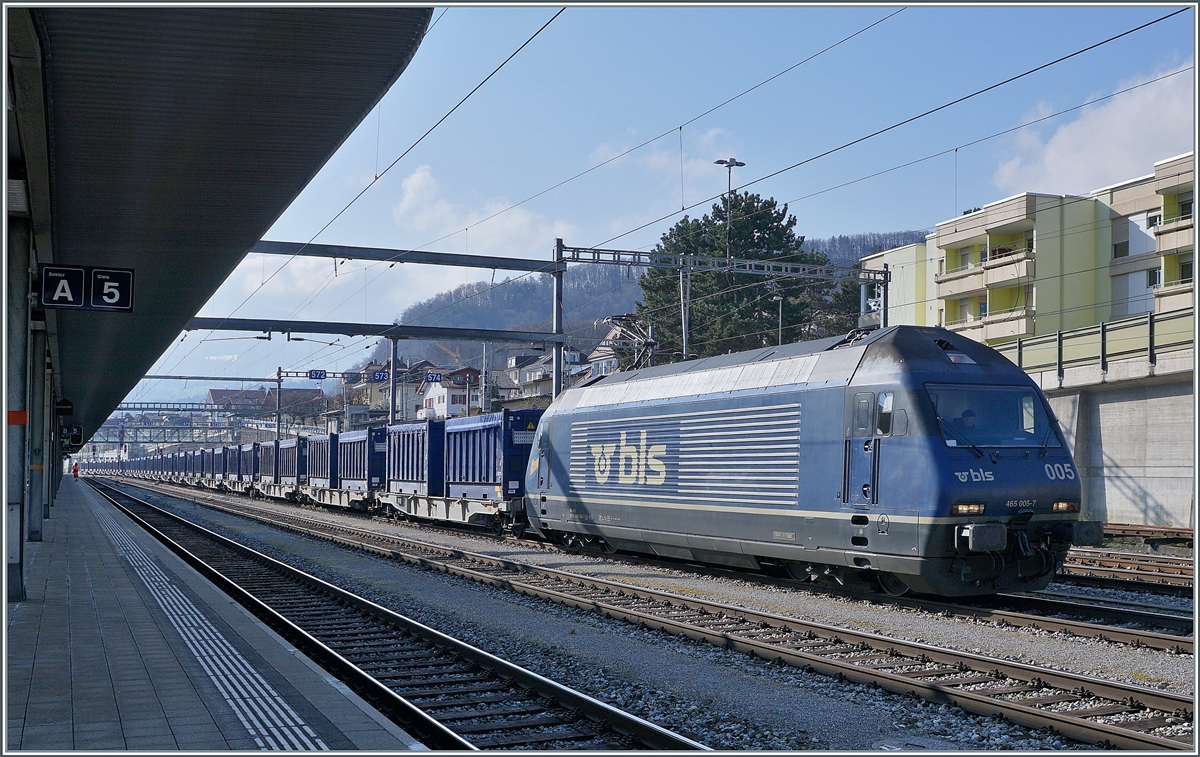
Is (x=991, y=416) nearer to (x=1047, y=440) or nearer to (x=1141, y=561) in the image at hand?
(x=1047, y=440)

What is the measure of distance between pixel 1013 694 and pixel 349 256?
63.8ft

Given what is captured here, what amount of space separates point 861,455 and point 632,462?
17.7 feet

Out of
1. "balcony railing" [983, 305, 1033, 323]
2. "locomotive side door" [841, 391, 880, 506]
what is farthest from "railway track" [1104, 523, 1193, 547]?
"balcony railing" [983, 305, 1033, 323]

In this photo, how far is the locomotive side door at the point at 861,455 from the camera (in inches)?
455

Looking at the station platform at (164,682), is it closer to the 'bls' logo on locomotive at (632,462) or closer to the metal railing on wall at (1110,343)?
the 'bls' logo on locomotive at (632,462)

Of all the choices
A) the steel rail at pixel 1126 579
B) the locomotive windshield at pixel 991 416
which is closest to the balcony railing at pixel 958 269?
the steel rail at pixel 1126 579

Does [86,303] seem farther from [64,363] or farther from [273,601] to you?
[64,363]

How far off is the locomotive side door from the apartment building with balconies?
973 inches

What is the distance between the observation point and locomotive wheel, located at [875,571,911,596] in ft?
38.9

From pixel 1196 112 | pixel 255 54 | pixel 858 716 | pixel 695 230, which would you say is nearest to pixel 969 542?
pixel 858 716

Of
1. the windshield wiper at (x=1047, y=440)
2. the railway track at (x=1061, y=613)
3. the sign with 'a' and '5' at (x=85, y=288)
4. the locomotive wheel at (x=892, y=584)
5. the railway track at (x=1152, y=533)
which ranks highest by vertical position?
the sign with 'a' and '5' at (x=85, y=288)

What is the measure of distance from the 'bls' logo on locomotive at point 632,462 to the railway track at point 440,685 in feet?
16.6

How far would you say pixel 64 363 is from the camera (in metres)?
28.8

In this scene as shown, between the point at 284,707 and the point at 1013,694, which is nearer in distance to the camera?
the point at 284,707
